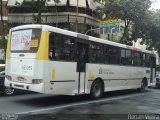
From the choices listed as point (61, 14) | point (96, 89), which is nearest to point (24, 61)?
point (96, 89)

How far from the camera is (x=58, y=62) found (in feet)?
42.1

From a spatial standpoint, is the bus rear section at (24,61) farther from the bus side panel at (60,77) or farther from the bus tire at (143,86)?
the bus tire at (143,86)

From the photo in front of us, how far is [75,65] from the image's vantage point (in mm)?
13875

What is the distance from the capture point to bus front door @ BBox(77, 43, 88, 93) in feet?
46.5

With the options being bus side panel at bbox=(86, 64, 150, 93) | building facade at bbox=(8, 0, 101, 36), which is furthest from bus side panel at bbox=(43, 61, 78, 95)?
building facade at bbox=(8, 0, 101, 36)

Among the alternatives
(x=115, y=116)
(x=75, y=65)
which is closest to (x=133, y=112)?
(x=115, y=116)

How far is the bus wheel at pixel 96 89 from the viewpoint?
50.4ft

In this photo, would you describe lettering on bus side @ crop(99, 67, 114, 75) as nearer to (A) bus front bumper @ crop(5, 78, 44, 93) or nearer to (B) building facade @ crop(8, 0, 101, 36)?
(A) bus front bumper @ crop(5, 78, 44, 93)

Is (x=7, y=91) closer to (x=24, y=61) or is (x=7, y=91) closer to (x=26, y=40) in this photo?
(x=24, y=61)

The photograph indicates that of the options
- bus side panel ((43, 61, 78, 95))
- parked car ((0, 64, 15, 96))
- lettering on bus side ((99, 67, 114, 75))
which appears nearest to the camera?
bus side panel ((43, 61, 78, 95))

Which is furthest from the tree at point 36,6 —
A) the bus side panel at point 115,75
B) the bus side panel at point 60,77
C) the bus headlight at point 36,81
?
the bus headlight at point 36,81

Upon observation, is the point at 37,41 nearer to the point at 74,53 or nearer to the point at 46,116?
the point at 74,53

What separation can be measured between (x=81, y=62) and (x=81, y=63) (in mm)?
45

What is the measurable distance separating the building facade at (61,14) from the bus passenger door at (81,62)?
594 inches
